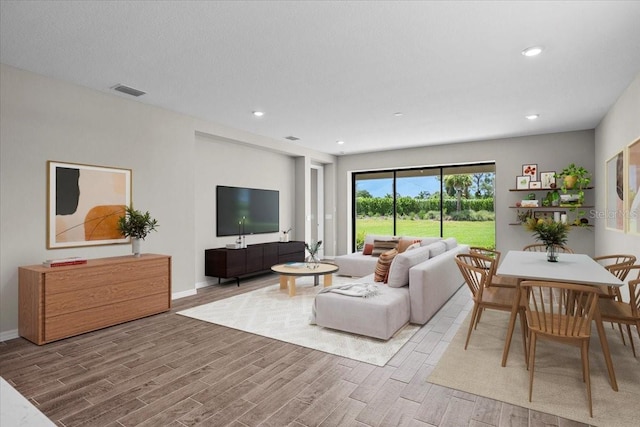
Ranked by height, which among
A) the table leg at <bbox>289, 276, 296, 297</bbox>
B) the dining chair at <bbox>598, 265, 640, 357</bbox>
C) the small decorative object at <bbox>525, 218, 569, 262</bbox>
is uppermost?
the small decorative object at <bbox>525, 218, 569, 262</bbox>

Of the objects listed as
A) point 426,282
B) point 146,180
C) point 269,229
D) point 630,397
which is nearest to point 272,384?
point 426,282

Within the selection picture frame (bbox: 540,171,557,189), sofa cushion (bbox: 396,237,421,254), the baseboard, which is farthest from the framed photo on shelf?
the baseboard

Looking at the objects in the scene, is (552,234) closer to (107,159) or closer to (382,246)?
(382,246)

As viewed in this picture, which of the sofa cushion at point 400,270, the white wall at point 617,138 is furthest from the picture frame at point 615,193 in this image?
the sofa cushion at point 400,270

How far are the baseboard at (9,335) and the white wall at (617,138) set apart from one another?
647 cm

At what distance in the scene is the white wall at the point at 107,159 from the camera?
138 inches

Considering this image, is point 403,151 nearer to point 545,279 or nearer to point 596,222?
point 596,222

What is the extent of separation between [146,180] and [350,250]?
5.59m

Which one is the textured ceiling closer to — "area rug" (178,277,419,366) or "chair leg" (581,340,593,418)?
"chair leg" (581,340,593,418)

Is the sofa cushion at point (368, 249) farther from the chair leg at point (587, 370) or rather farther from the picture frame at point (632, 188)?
the chair leg at point (587, 370)

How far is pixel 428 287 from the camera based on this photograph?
12.8 ft

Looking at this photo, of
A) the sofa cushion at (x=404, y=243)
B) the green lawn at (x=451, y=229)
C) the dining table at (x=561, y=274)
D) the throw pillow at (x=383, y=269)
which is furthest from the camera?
the green lawn at (x=451, y=229)

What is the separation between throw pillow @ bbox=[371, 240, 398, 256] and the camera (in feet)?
21.6

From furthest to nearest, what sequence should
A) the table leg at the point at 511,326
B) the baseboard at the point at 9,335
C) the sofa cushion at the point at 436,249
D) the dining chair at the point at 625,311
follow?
1. the sofa cushion at the point at 436,249
2. the baseboard at the point at 9,335
3. the table leg at the point at 511,326
4. the dining chair at the point at 625,311
